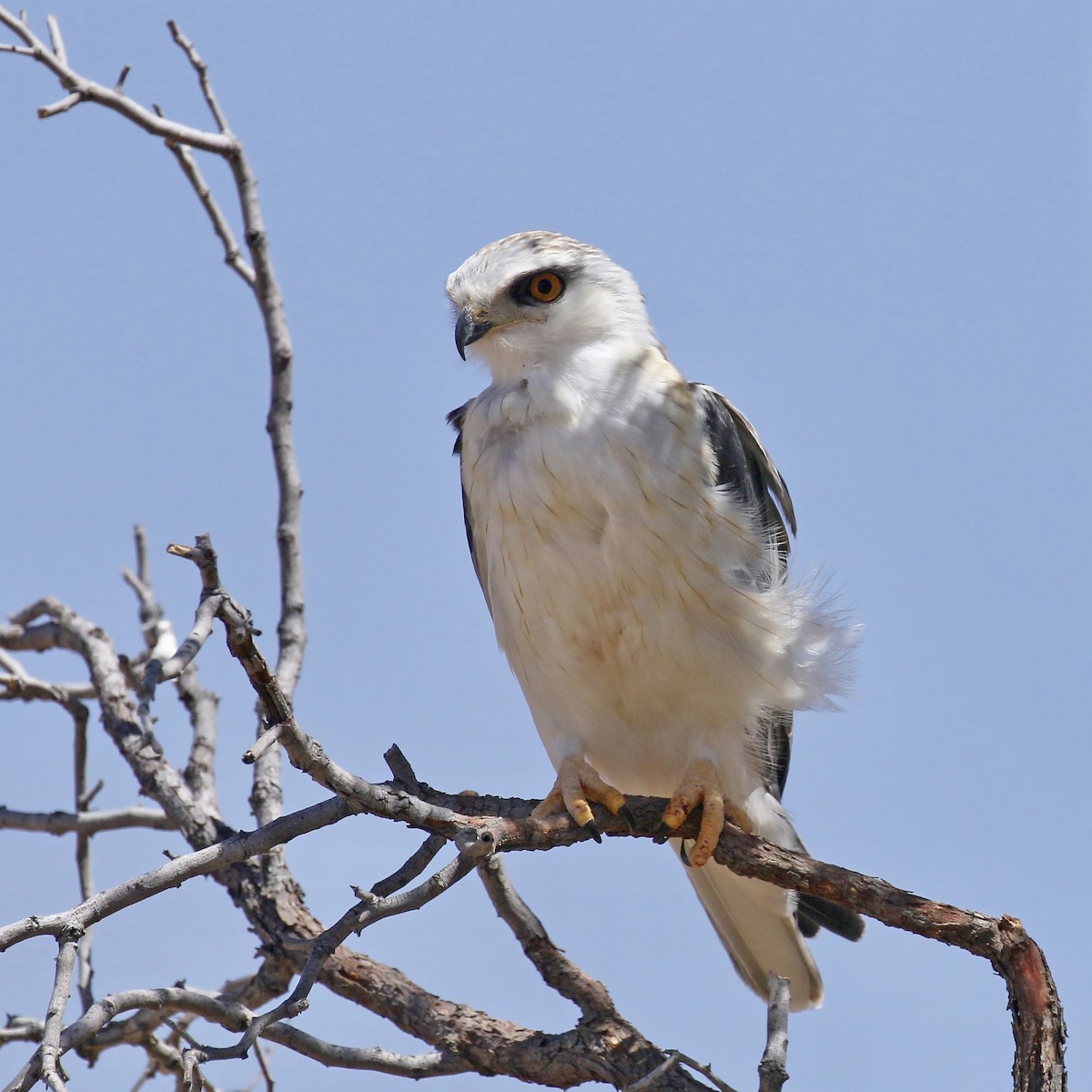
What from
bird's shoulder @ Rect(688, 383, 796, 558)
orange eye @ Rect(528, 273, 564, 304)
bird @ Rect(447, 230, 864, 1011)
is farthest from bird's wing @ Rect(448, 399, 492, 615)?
bird's shoulder @ Rect(688, 383, 796, 558)

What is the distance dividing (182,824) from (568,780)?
1.26 meters

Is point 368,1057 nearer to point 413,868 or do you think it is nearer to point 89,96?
point 413,868

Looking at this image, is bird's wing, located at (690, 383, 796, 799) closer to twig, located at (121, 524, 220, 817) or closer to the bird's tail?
the bird's tail

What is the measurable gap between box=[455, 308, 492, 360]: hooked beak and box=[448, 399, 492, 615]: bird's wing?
0.61 feet

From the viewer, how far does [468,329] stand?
4176 mm

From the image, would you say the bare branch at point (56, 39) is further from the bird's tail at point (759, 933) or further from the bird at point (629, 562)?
the bird's tail at point (759, 933)

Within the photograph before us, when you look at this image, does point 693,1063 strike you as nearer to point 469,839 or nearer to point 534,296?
point 469,839

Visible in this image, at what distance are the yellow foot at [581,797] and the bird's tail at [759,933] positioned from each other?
→ 88 cm

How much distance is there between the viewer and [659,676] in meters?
3.89

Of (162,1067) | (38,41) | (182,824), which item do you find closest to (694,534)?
(182,824)

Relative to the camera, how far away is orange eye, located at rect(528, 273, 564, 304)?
167 inches

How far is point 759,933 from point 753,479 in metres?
1.55

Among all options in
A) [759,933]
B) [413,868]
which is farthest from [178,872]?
[759,933]

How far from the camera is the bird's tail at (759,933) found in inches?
175
